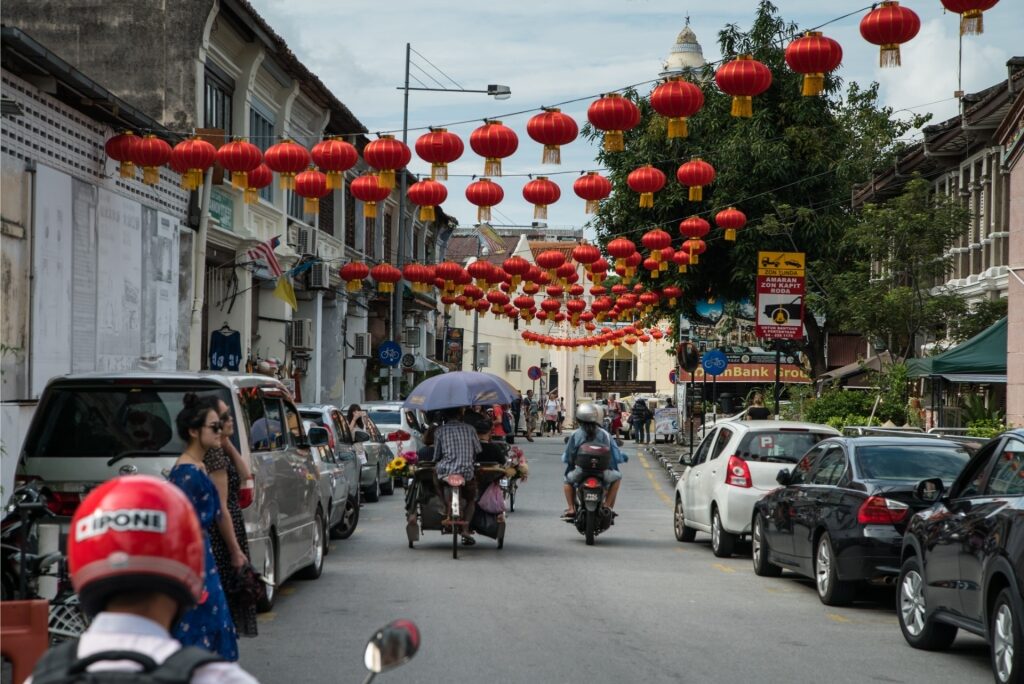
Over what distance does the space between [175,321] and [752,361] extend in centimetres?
3282

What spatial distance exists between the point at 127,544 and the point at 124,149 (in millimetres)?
17167

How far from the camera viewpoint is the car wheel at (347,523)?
17.9 meters

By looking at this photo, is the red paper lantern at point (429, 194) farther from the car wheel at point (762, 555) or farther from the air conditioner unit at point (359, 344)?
the air conditioner unit at point (359, 344)

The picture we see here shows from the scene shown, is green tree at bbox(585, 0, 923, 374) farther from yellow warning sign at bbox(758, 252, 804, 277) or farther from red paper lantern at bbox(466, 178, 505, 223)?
red paper lantern at bbox(466, 178, 505, 223)

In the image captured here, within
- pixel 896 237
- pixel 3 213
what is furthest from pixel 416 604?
pixel 896 237

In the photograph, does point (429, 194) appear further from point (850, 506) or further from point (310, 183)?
point (850, 506)

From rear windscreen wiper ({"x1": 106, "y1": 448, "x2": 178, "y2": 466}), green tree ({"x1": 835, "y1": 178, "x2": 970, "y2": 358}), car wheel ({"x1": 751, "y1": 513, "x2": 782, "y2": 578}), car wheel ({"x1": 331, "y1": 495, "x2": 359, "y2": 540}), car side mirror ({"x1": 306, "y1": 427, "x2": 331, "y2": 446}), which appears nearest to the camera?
rear windscreen wiper ({"x1": 106, "y1": 448, "x2": 178, "y2": 466})

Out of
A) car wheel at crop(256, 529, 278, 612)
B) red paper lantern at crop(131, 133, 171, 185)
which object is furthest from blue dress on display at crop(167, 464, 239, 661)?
red paper lantern at crop(131, 133, 171, 185)

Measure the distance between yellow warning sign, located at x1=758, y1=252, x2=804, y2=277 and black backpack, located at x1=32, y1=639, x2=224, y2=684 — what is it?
21.4 metres

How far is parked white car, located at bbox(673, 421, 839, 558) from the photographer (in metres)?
16.3

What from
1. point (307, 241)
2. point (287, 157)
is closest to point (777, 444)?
point (287, 157)

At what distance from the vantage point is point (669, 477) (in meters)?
34.0

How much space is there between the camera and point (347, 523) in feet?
59.2

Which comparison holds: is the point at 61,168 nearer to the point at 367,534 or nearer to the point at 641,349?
the point at 367,534
